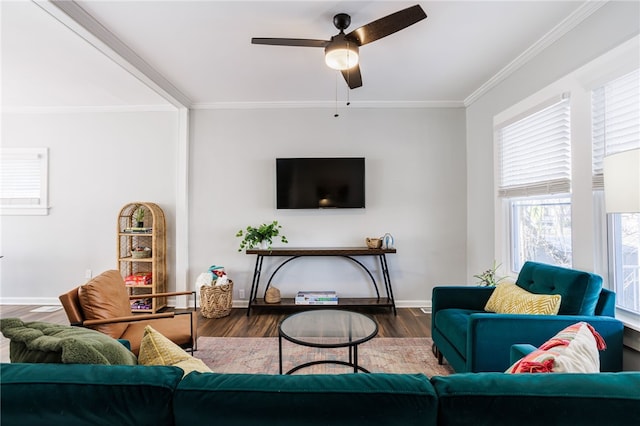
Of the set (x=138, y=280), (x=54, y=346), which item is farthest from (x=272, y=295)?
(x=54, y=346)

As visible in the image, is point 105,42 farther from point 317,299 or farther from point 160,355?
point 317,299

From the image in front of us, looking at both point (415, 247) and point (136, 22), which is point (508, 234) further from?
point (136, 22)

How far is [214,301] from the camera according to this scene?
11.7 feet

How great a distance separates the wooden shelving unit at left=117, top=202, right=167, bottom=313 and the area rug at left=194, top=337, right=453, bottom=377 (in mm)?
1250

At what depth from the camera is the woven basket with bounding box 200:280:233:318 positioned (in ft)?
11.7

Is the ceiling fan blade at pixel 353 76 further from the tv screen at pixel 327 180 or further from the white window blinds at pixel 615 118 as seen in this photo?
the white window blinds at pixel 615 118

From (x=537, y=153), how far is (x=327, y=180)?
86.1 inches

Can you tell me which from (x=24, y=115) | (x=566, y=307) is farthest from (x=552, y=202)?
(x=24, y=115)

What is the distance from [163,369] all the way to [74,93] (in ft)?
13.8

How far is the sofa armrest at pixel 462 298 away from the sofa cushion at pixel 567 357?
1352 mm

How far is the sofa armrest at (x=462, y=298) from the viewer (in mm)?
2475

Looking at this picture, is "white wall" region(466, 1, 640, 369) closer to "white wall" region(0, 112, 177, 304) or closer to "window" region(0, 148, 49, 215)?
"white wall" region(0, 112, 177, 304)

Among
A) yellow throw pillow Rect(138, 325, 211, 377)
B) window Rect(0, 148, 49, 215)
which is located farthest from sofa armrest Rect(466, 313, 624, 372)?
window Rect(0, 148, 49, 215)

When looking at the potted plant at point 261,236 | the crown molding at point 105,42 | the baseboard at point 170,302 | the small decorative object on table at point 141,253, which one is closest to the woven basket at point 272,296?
the baseboard at point 170,302
